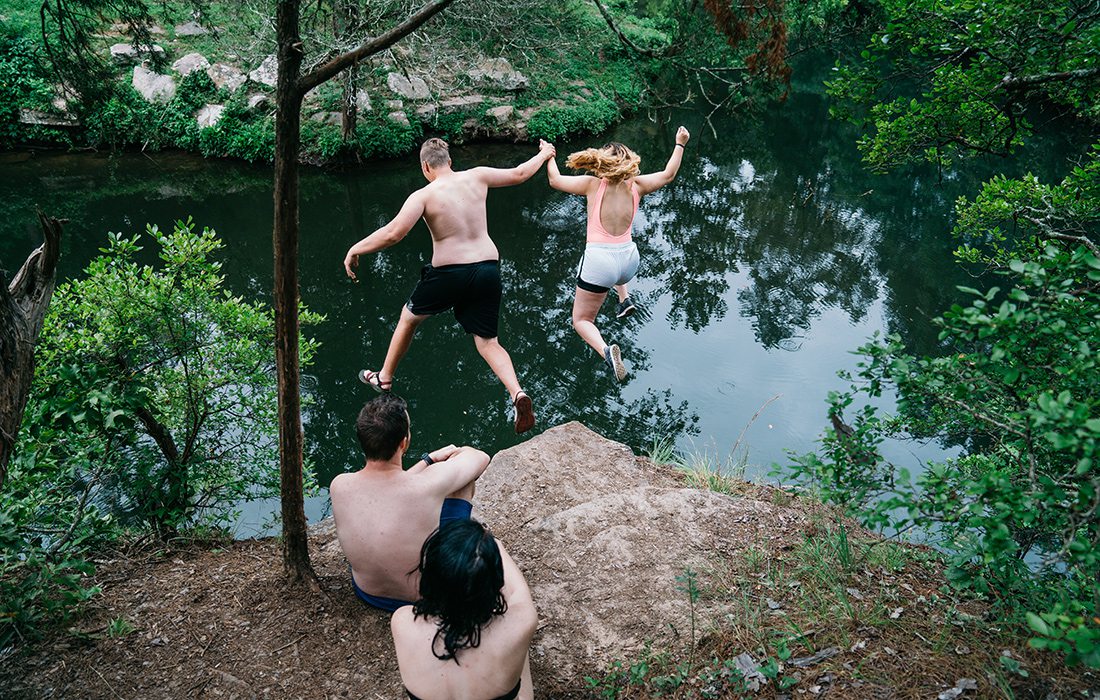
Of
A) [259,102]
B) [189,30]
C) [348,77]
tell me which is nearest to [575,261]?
[348,77]

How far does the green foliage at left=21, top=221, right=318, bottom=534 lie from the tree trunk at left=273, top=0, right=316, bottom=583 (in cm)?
96

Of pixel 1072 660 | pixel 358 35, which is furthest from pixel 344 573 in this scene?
pixel 358 35

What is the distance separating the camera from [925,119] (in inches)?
215

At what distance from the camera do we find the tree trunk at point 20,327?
2.71 meters

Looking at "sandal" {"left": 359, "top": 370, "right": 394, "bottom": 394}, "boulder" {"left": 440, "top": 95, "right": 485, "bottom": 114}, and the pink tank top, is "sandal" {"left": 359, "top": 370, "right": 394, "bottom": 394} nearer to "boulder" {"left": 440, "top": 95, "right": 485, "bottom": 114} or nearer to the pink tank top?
the pink tank top

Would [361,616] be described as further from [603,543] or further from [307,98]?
[307,98]

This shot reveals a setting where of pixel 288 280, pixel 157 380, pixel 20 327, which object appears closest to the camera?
pixel 20 327

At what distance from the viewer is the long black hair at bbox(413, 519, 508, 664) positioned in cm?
221

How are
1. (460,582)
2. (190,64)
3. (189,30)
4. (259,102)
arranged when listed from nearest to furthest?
(460,582), (259,102), (190,64), (189,30)

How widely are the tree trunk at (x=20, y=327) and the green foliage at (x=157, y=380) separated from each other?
0.61m

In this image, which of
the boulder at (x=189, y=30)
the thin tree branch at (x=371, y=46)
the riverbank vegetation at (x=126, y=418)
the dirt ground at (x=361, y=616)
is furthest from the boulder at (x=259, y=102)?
the thin tree branch at (x=371, y=46)

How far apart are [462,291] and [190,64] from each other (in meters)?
13.7

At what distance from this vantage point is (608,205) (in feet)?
17.2

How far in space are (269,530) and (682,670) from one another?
12.0 ft
